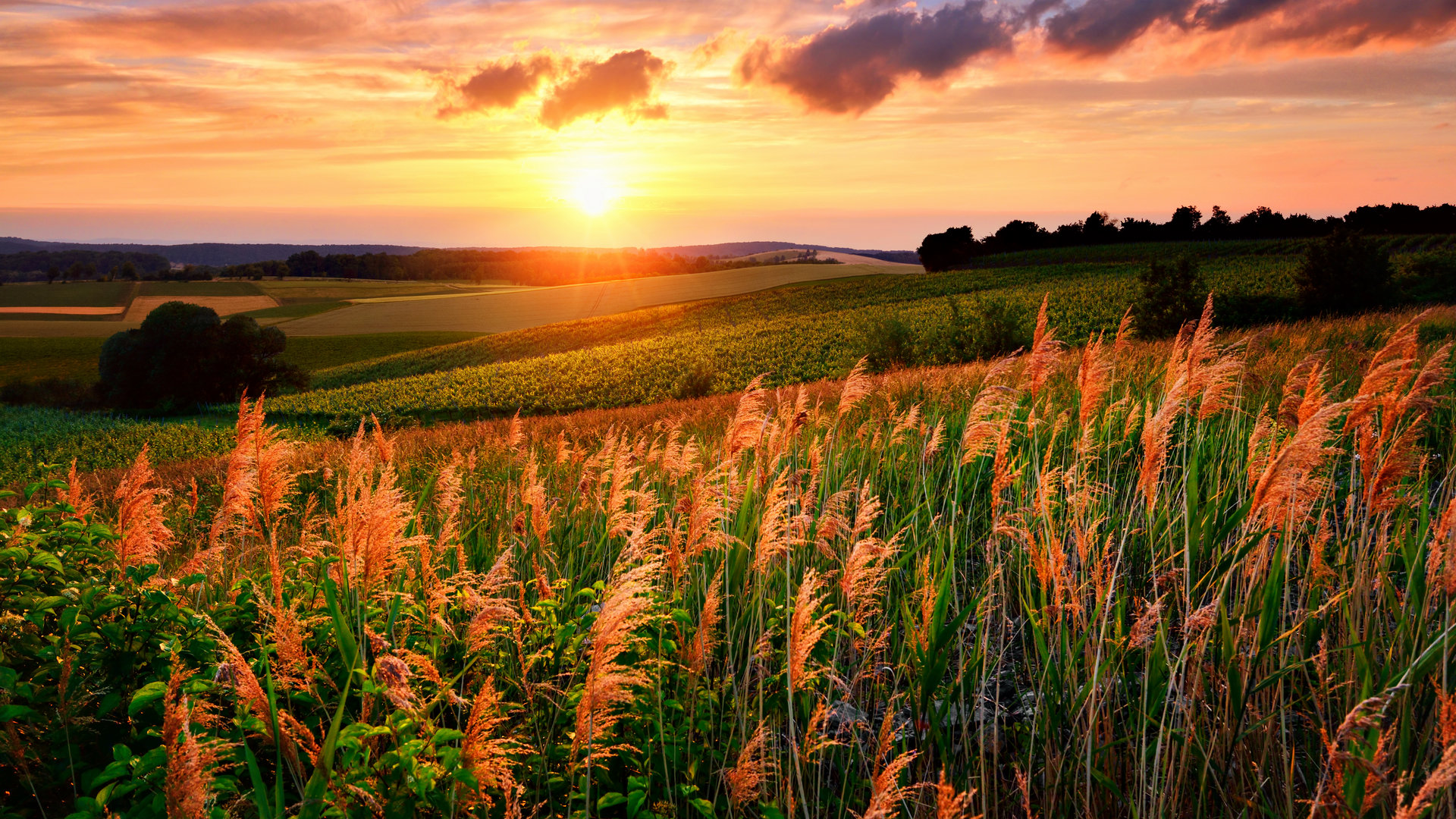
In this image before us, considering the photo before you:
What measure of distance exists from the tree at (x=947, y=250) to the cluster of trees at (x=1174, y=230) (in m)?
0.10

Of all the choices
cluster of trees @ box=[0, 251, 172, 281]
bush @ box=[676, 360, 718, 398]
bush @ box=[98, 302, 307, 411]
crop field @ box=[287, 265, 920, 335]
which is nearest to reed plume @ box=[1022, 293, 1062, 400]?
bush @ box=[676, 360, 718, 398]

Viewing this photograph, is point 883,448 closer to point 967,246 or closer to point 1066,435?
point 1066,435

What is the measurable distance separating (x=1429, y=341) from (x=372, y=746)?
604 inches

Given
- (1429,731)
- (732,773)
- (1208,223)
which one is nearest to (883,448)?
(1429,731)

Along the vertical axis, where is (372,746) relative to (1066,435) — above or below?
below

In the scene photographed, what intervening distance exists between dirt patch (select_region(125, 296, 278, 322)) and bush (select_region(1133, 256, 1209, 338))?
88998mm

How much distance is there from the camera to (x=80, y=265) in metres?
108

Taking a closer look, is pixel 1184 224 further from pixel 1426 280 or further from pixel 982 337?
pixel 982 337

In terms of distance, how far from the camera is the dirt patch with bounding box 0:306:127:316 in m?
84.9

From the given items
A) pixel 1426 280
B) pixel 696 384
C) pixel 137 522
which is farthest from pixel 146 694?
pixel 1426 280

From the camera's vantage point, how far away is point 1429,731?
98.6 inches

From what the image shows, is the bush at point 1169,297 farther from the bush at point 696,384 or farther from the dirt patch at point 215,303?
the dirt patch at point 215,303

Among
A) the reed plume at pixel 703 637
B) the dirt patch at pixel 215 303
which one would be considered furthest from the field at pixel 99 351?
the reed plume at pixel 703 637

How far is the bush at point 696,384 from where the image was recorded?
109ft
